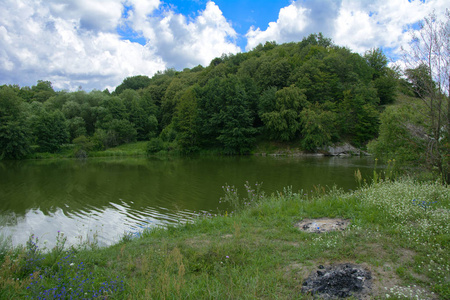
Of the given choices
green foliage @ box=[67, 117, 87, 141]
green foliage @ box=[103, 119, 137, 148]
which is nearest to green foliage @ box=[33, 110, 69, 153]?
green foliage @ box=[67, 117, 87, 141]

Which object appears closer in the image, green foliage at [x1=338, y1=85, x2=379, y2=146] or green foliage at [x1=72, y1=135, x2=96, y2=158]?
green foliage at [x1=338, y1=85, x2=379, y2=146]

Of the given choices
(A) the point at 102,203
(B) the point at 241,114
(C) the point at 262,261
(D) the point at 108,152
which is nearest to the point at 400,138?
(C) the point at 262,261

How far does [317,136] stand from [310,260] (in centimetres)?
3923

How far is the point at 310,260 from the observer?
430 cm

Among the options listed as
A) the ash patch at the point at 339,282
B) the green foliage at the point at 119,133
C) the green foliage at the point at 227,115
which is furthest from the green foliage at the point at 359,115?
the ash patch at the point at 339,282

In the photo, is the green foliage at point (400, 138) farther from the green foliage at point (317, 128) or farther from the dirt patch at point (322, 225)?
the green foliage at point (317, 128)

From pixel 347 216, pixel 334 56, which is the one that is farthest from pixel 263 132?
pixel 347 216

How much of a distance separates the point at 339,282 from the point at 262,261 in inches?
49.2

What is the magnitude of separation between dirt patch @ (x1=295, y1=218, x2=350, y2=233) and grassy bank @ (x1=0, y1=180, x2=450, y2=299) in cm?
22

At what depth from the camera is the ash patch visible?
3.28 m

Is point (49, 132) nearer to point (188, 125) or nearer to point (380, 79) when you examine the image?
point (188, 125)

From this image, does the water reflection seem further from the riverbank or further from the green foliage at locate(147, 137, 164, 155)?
the green foliage at locate(147, 137, 164, 155)

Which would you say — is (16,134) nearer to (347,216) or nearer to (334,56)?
(347,216)

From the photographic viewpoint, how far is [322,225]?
596 centimetres
